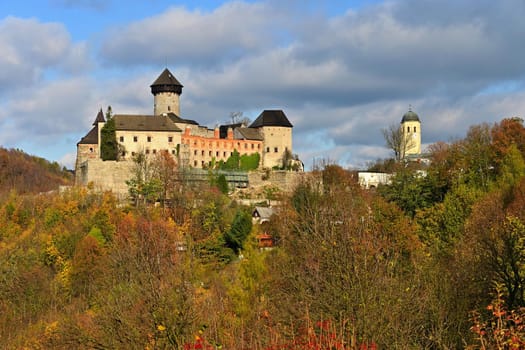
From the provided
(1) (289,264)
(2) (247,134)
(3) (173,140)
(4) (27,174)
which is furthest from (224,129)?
(1) (289,264)

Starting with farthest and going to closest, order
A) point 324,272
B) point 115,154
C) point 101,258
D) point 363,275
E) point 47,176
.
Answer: point 47,176
point 115,154
point 101,258
point 324,272
point 363,275

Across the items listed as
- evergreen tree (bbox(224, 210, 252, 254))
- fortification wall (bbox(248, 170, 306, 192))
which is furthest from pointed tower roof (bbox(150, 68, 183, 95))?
evergreen tree (bbox(224, 210, 252, 254))

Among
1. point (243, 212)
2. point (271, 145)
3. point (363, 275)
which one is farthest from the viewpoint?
point (271, 145)

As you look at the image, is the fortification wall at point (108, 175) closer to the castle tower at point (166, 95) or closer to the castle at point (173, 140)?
the castle at point (173, 140)

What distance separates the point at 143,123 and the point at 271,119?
12.5 m

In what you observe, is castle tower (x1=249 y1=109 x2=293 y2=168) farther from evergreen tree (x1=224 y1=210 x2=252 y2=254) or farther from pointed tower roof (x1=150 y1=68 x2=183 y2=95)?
evergreen tree (x1=224 y1=210 x2=252 y2=254)

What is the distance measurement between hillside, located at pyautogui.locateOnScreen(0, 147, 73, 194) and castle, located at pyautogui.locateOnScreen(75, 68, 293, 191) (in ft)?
45.8

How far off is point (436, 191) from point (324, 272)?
113 feet

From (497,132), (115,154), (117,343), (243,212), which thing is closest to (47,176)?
(115,154)

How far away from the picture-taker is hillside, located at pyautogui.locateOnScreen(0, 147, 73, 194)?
263ft

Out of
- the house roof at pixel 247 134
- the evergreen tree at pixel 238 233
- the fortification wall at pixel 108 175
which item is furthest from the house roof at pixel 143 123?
the evergreen tree at pixel 238 233

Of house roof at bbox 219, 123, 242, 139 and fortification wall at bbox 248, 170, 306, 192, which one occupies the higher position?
house roof at bbox 219, 123, 242, 139

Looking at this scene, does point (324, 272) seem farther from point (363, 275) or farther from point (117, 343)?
point (117, 343)

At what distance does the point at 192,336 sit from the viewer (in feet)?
52.9
